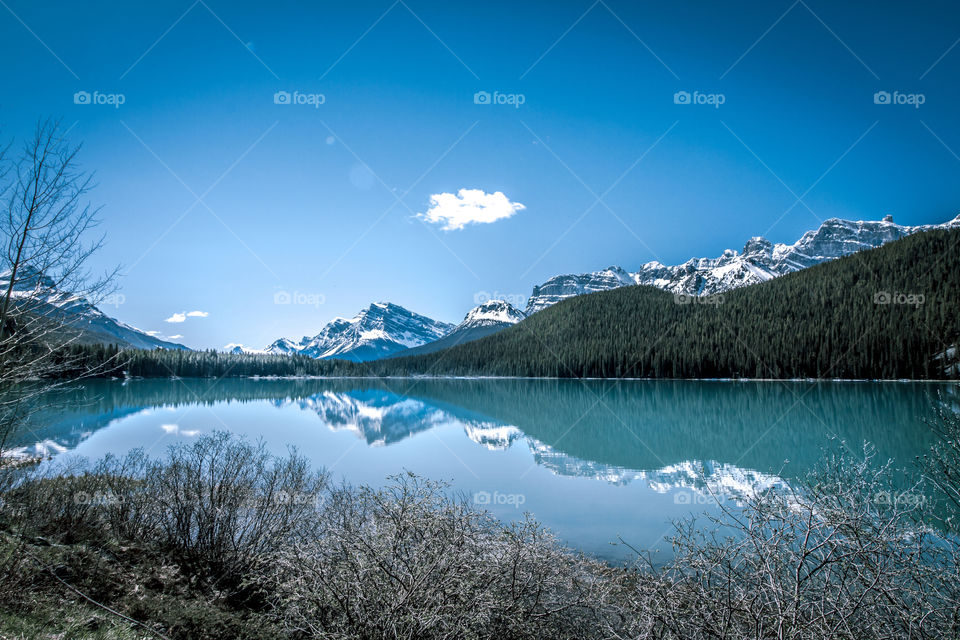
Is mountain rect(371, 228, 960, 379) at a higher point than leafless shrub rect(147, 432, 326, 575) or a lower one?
higher

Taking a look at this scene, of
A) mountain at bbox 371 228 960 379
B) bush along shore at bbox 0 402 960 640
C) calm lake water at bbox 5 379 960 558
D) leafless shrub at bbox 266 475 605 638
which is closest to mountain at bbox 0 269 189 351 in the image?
calm lake water at bbox 5 379 960 558

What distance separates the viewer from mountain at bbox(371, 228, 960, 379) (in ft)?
254

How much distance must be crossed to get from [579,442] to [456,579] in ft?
88.8

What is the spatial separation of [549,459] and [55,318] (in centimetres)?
2298

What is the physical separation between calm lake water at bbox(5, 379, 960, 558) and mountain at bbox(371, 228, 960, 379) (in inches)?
1153

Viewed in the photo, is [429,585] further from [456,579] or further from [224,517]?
[224,517]

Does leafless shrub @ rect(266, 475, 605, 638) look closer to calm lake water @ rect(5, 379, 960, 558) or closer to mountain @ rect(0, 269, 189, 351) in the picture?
calm lake water @ rect(5, 379, 960, 558)

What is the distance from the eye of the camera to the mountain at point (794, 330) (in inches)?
3044

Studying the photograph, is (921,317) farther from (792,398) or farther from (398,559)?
(398,559)

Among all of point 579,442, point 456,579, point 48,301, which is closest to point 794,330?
point 579,442

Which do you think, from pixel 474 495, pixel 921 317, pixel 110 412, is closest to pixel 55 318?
pixel 474 495

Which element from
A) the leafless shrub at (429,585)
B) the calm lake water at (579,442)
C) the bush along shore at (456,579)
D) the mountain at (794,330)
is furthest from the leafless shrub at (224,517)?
the mountain at (794,330)

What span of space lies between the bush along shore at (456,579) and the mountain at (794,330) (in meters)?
91.1

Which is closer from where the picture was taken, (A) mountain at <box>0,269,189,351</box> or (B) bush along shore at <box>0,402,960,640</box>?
(B) bush along shore at <box>0,402,960,640</box>
